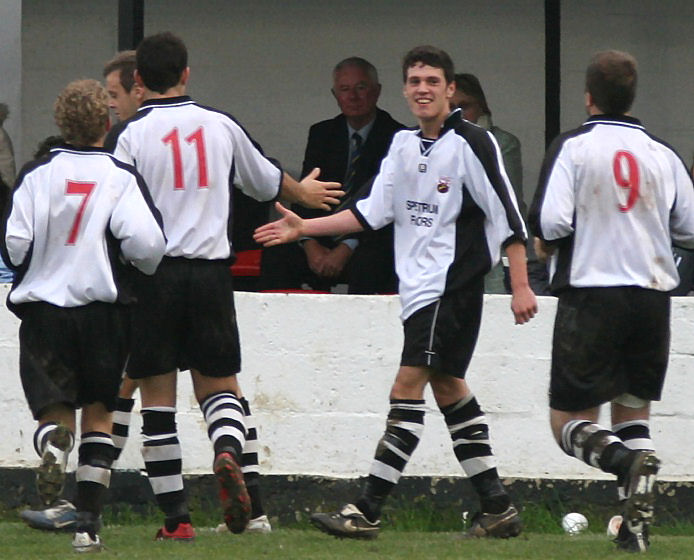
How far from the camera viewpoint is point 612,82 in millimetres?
6242

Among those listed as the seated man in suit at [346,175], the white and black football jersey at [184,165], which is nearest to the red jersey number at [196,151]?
the white and black football jersey at [184,165]

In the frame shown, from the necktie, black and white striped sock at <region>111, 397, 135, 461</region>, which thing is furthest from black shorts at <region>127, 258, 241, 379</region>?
the necktie

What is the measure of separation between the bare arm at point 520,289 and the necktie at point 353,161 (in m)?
2.29

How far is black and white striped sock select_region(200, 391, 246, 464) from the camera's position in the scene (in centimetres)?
635

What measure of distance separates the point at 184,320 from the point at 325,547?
995 millimetres

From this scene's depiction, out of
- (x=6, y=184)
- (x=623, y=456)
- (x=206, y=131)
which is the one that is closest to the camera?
(x=623, y=456)

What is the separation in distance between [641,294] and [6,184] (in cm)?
500

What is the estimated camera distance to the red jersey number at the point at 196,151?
6418mm

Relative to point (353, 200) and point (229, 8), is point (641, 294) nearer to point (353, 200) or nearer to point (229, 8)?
point (353, 200)

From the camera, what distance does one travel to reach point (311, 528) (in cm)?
783

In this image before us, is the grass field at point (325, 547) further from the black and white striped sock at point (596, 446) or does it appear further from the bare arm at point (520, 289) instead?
the bare arm at point (520, 289)

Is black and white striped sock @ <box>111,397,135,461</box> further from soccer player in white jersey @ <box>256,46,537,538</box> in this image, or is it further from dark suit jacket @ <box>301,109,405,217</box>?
dark suit jacket @ <box>301,109,405,217</box>

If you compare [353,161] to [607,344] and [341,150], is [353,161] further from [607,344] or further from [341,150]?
[607,344]

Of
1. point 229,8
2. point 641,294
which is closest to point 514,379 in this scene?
point 641,294
